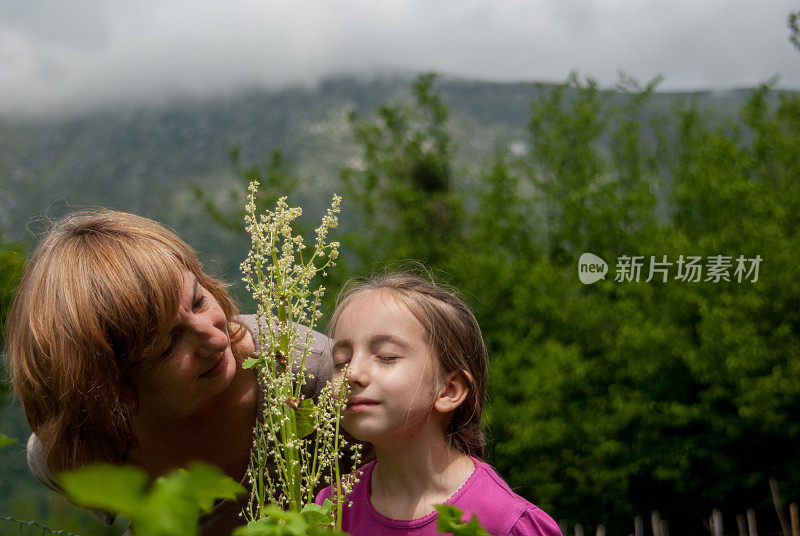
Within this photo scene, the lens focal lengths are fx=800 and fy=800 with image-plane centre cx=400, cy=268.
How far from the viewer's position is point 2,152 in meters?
65.9

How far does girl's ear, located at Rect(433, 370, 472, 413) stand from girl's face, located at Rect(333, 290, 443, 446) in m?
0.03

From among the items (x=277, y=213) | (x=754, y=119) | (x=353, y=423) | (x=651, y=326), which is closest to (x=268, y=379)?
(x=277, y=213)

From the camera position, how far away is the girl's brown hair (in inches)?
73.9

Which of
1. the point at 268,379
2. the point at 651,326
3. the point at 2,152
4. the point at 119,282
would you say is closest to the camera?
the point at 268,379

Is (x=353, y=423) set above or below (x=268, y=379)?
below

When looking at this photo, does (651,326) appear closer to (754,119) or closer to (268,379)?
(754,119)

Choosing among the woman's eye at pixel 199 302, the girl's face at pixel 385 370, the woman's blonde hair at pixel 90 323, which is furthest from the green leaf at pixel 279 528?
the woman's eye at pixel 199 302

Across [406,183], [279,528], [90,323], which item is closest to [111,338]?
[90,323]

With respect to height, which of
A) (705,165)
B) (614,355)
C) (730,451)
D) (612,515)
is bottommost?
(612,515)

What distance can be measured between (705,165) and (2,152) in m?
65.4

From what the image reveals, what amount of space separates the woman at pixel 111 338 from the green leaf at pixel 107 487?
162 centimetres

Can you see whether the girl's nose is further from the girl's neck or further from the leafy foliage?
the leafy foliage

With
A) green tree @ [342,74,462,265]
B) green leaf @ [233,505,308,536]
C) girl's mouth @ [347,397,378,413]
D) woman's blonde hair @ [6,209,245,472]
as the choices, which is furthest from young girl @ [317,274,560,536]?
green tree @ [342,74,462,265]

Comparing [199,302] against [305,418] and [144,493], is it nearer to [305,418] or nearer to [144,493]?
[305,418]
